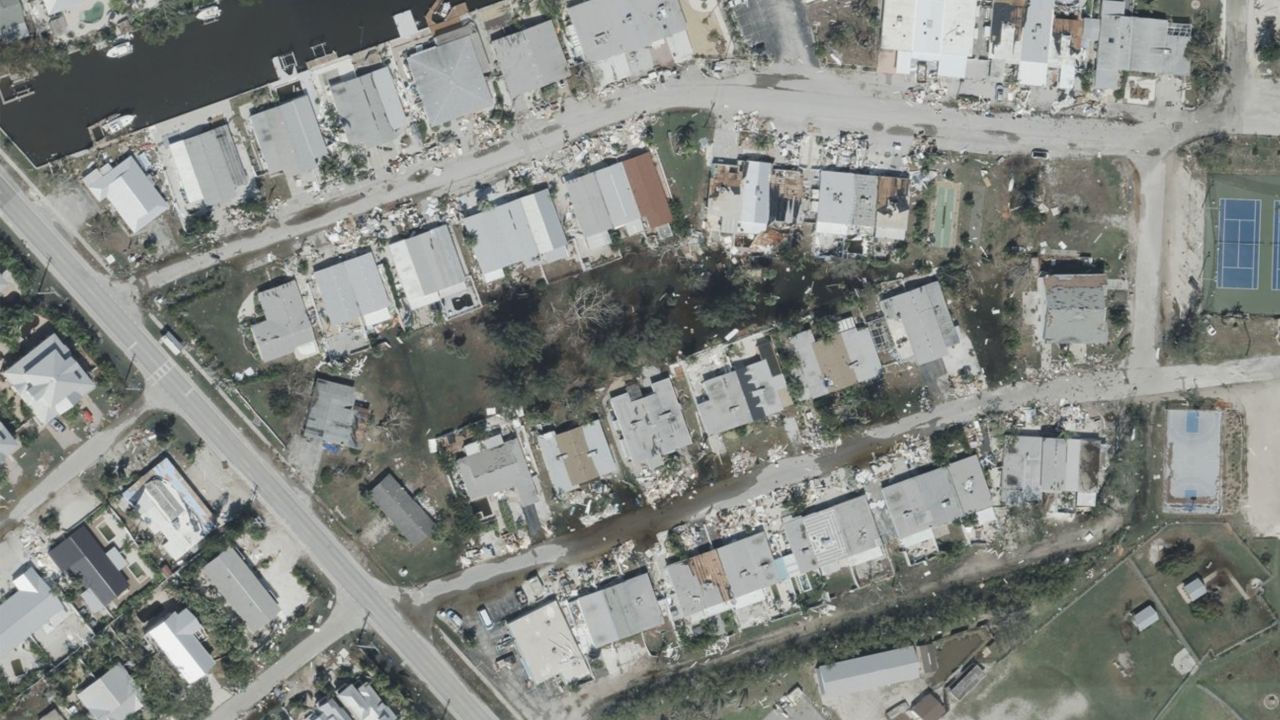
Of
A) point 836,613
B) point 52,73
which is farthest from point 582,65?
point 836,613

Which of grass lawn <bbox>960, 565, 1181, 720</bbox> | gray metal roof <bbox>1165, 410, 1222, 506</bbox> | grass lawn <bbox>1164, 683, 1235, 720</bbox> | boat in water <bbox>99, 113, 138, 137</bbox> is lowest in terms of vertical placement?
grass lawn <bbox>1164, 683, 1235, 720</bbox>

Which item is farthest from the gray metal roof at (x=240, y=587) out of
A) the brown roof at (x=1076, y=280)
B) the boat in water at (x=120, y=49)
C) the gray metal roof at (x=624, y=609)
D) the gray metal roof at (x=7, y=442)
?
the brown roof at (x=1076, y=280)

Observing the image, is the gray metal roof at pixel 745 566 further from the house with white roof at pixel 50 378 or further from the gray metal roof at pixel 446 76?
the house with white roof at pixel 50 378

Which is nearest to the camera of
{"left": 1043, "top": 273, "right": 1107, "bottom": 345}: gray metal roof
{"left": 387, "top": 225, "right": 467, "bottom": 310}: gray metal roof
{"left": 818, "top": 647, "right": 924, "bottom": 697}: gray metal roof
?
{"left": 1043, "top": 273, "right": 1107, "bottom": 345}: gray metal roof

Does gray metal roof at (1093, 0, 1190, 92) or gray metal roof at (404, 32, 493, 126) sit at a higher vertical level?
gray metal roof at (404, 32, 493, 126)

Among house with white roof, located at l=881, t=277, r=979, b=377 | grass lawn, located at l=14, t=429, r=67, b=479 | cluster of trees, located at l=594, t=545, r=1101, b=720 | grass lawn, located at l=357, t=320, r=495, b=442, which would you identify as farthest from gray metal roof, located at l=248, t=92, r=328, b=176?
cluster of trees, located at l=594, t=545, r=1101, b=720

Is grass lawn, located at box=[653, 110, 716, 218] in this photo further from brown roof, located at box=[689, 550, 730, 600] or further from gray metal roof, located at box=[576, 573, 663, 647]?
Result: gray metal roof, located at box=[576, 573, 663, 647]
